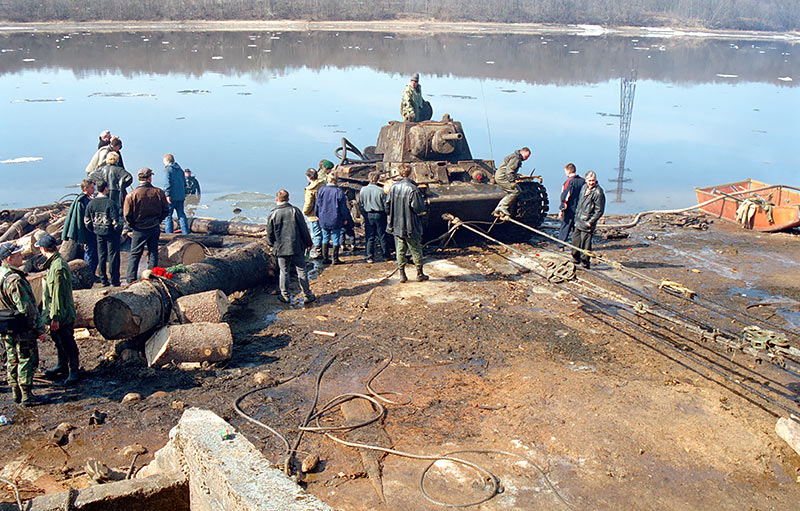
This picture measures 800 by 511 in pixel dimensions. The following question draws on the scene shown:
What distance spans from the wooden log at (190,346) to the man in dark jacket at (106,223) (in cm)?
306

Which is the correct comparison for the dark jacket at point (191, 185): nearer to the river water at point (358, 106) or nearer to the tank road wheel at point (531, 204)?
the river water at point (358, 106)

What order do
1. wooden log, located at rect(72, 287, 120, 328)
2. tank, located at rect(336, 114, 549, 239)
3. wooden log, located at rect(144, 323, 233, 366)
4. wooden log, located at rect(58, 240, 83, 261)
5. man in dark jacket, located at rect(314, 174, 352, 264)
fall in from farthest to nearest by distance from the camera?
tank, located at rect(336, 114, 549, 239) → man in dark jacket, located at rect(314, 174, 352, 264) → wooden log, located at rect(58, 240, 83, 261) → wooden log, located at rect(72, 287, 120, 328) → wooden log, located at rect(144, 323, 233, 366)

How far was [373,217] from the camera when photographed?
11.8 metres

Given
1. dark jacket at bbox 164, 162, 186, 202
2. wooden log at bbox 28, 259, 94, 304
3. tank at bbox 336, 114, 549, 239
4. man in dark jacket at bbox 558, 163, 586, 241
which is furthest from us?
dark jacket at bbox 164, 162, 186, 202

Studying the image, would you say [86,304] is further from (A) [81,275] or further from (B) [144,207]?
(B) [144,207]

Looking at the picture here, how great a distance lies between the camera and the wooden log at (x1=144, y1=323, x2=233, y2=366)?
308 inches

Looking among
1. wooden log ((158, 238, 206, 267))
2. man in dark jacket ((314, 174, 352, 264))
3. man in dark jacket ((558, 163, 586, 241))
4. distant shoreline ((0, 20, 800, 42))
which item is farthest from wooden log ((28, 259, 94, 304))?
distant shoreline ((0, 20, 800, 42))

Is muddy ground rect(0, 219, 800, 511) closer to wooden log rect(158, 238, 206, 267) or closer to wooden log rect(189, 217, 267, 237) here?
wooden log rect(158, 238, 206, 267)

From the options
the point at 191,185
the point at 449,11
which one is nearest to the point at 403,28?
the point at 449,11

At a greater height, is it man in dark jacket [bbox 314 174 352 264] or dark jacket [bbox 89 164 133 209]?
dark jacket [bbox 89 164 133 209]

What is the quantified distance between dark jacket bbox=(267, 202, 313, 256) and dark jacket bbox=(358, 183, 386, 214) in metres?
2.00

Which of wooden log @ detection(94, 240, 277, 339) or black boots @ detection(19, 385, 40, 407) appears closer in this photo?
black boots @ detection(19, 385, 40, 407)

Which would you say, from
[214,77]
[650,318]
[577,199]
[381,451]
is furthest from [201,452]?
[214,77]

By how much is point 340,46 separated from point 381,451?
168 feet
